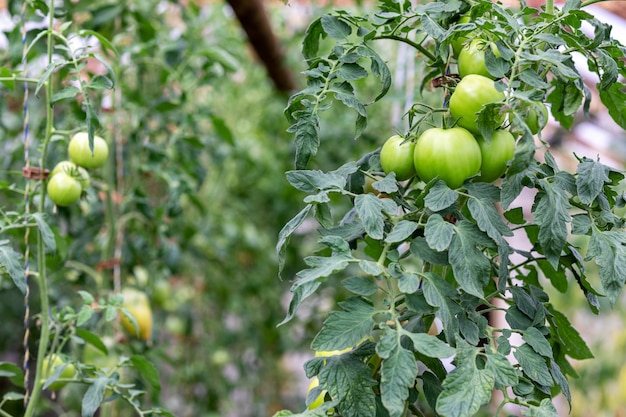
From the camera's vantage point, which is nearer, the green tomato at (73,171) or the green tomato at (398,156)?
the green tomato at (398,156)

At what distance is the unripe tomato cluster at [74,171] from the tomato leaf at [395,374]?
0.64m

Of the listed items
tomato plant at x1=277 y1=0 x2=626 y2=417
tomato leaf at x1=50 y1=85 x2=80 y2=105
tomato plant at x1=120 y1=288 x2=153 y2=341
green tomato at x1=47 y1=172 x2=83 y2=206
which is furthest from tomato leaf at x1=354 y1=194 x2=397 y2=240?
tomato plant at x1=120 y1=288 x2=153 y2=341

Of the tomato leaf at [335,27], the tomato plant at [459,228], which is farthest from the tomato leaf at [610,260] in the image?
the tomato leaf at [335,27]

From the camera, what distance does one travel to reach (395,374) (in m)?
0.61

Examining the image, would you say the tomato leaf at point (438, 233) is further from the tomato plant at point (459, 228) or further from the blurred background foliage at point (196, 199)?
the blurred background foliage at point (196, 199)

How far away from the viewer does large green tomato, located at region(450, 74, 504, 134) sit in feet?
2.39

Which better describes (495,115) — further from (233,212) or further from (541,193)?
(233,212)

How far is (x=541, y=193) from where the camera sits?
733 millimetres

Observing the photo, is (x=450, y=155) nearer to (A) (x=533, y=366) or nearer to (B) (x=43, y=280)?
(A) (x=533, y=366)

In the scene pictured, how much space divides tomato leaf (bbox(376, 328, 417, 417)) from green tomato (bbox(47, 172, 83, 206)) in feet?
A: 2.17

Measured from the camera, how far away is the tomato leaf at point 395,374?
593 millimetres

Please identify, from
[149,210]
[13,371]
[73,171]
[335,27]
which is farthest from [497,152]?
[149,210]

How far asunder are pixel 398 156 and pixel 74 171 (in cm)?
60

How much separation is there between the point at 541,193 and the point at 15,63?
1.18 m
